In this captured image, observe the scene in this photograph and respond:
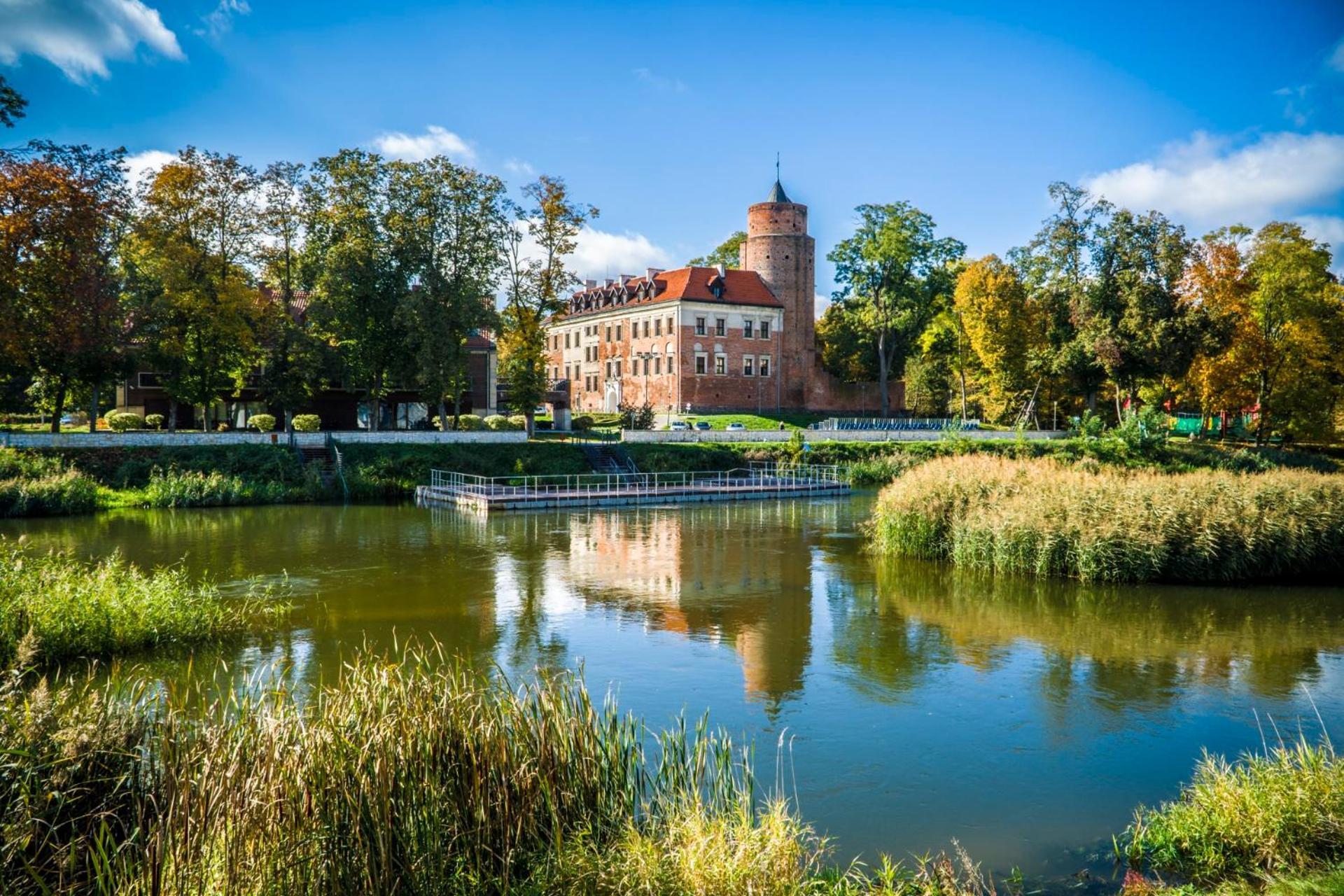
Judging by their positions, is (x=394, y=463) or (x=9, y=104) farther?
(x=394, y=463)

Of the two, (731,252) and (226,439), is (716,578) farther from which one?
(731,252)

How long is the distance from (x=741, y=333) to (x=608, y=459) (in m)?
25.5

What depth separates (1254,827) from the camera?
7039 mm

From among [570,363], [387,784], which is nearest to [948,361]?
[570,363]

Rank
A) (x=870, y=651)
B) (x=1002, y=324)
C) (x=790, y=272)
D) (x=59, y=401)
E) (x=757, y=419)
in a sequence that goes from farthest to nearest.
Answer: (x=790, y=272) < (x=757, y=419) < (x=1002, y=324) < (x=59, y=401) < (x=870, y=651)

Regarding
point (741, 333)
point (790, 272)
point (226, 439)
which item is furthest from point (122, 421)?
point (790, 272)

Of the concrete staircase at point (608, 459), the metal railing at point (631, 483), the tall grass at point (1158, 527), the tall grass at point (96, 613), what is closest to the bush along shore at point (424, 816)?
the tall grass at point (96, 613)

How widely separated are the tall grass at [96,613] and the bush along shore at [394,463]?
1815 cm

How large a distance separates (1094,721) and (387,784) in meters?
8.35

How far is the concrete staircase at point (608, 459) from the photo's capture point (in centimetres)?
4119

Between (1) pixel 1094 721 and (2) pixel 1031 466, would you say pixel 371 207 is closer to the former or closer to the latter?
(2) pixel 1031 466

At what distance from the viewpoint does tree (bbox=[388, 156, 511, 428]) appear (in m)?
39.2

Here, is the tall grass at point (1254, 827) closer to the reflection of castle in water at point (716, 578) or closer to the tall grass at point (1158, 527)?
the reflection of castle in water at point (716, 578)

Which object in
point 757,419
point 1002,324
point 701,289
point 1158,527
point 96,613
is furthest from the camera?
point 701,289
